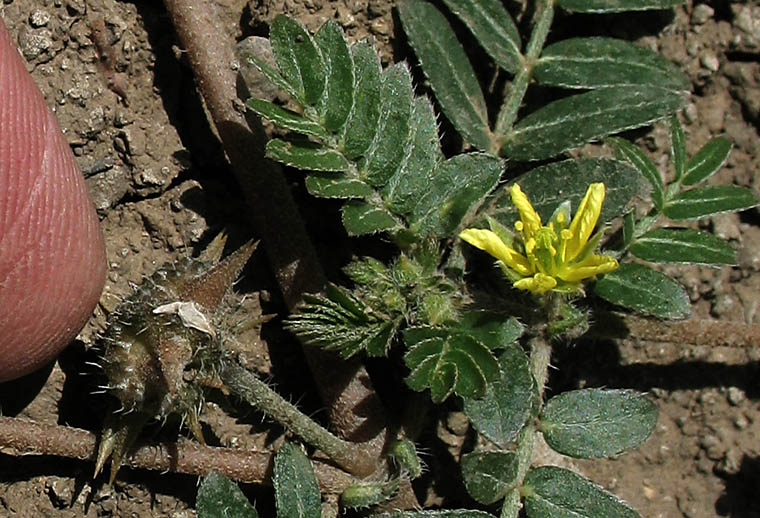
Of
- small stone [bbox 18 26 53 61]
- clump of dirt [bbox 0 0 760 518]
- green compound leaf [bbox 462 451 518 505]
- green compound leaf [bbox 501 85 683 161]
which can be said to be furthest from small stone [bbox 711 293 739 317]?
small stone [bbox 18 26 53 61]

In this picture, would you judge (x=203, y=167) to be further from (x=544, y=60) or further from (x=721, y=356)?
(x=721, y=356)

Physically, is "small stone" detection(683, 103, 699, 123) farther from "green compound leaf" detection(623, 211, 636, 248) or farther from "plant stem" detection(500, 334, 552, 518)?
"plant stem" detection(500, 334, 552, 518)

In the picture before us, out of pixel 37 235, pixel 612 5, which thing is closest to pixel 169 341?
pixel 37 235

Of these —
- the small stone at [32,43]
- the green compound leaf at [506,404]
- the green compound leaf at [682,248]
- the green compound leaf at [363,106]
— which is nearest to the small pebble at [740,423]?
the green compound leaf at [682,248]

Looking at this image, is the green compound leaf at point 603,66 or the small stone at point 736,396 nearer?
the green compound leaf at point 603,66

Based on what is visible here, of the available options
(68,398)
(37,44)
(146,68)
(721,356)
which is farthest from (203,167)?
(721,356)

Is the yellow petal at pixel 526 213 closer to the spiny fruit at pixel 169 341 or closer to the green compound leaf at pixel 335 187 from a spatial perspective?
the green compound leaf at pixel 335 187

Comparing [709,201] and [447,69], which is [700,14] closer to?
[709,201]
